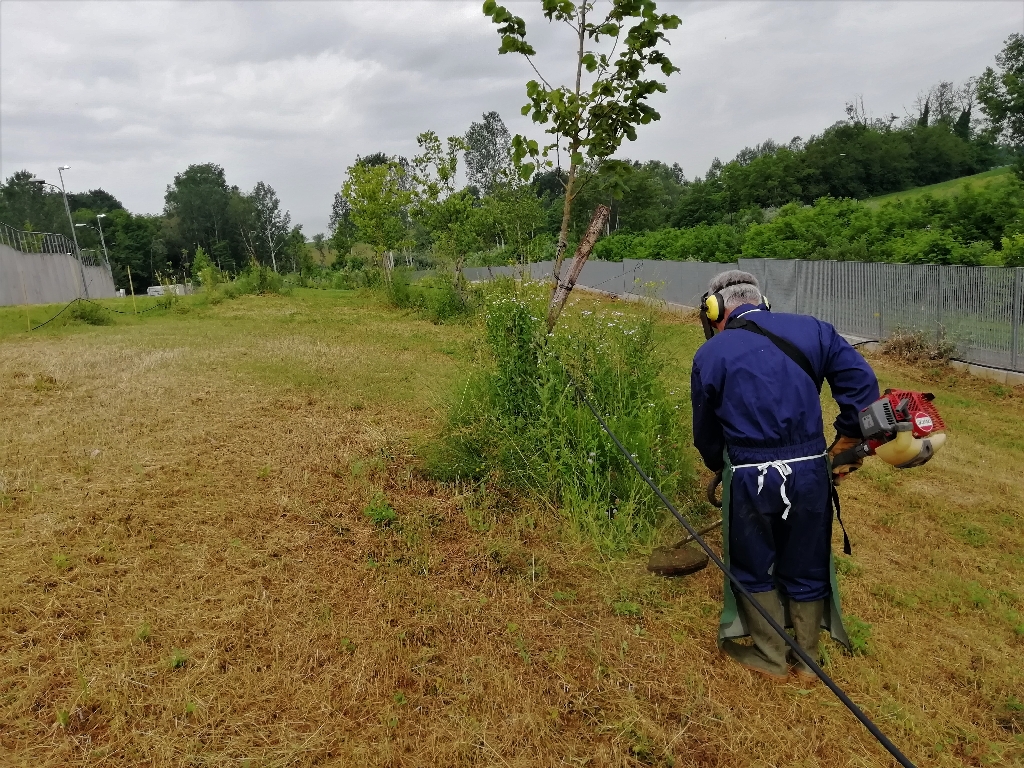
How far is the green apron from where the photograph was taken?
272 centimetres

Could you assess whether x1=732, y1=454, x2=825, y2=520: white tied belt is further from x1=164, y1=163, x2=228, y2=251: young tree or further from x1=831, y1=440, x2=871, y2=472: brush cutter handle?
x1=164, y1=163, x2=228, y2=251: young tree

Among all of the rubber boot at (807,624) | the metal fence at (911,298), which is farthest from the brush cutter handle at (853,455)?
the metal fence at (911,298)

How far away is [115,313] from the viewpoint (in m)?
19.3

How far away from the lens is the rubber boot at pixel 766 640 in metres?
2.74

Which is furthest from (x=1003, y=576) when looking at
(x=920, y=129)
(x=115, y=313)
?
(x=920, y=129)

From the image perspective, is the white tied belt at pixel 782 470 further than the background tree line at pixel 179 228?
No

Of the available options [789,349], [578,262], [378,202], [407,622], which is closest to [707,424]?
[789,349]

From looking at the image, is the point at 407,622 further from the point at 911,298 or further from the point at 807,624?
the point at 911,298

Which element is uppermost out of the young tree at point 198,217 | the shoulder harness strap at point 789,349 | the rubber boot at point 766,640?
the young tree at point 198,217

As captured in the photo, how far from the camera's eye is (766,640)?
276 cm

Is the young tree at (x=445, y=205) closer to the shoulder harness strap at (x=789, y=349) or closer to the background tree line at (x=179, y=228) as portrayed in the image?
the shoulder harness strap at (x=789, y=349)

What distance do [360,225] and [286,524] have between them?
66.9 feet

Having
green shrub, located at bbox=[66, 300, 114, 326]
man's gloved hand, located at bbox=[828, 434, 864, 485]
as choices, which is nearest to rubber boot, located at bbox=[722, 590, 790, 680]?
man's gloved hand, located at bbox=[828, 434, 864, 485]

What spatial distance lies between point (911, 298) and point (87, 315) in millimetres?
18616
